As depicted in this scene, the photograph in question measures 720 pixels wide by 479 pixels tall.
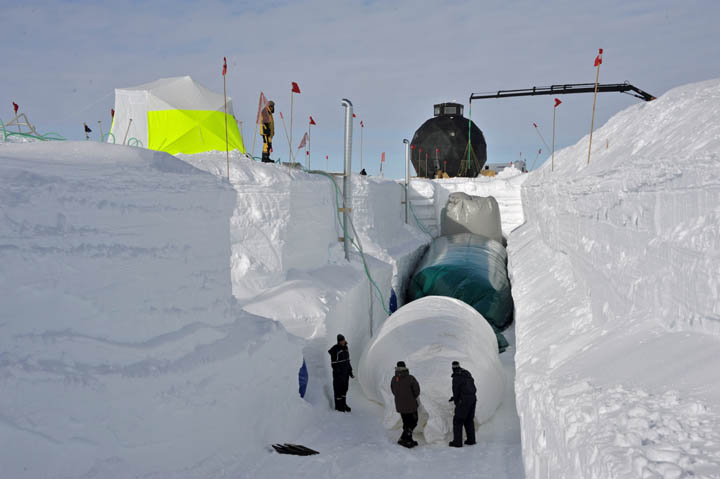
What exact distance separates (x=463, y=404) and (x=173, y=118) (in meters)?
8.07

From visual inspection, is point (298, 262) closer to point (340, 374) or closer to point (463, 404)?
point (340, 374)

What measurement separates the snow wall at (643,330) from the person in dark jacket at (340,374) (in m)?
3.05

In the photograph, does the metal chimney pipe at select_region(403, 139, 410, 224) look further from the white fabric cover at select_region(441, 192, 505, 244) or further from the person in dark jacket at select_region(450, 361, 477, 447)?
the person in dark jacket at select_region(450, 361, 477, 447)

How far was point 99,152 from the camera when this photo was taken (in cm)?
328

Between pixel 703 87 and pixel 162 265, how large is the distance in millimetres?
2998

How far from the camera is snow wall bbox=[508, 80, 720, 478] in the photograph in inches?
46.0

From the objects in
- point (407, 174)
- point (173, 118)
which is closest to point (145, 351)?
point (173, 118)

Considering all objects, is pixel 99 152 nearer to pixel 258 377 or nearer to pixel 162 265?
pixel 162 265

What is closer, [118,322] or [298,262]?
[118,322]

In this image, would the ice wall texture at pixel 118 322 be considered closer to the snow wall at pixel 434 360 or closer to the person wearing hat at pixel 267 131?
the snow wall at pixel 434 360

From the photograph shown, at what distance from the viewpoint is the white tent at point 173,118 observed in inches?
404

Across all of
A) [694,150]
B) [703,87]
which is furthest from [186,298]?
[703,87]

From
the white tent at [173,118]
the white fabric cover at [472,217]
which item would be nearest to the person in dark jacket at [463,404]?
the white tent at [173,118]

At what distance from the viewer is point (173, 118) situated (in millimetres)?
10406
